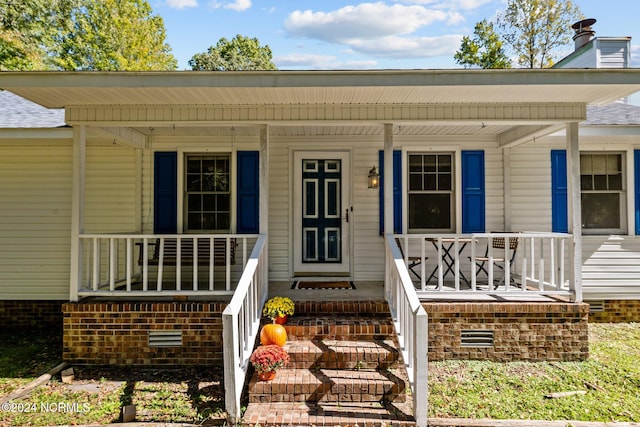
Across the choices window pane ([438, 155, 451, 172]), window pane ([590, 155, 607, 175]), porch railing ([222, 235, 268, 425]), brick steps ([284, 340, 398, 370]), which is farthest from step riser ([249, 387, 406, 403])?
window pane ([590, 155, 607, 175])

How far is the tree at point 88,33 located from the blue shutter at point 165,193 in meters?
12.7

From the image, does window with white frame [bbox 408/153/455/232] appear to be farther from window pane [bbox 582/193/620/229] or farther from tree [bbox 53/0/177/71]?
tree [bbox 53/0/177/71]

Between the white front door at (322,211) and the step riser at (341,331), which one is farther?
the white front door at (322,211)

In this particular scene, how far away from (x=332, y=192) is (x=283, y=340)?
2881mm

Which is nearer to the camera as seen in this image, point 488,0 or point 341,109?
point 341,109

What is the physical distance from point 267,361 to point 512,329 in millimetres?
2918

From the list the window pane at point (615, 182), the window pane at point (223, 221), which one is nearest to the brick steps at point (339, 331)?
the window pane at point (223, 221)

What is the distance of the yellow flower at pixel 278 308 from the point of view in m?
4.49

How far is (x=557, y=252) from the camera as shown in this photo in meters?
6.02

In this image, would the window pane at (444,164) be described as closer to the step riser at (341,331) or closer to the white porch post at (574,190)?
the white porch post at (574,190)

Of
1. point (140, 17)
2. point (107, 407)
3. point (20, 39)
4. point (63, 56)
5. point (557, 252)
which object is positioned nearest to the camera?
point (107, 407)

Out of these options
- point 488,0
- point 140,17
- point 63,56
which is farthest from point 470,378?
point 140,17

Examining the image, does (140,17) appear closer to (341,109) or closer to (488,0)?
(488,0)

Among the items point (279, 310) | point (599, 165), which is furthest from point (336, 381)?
point (599, 165)
